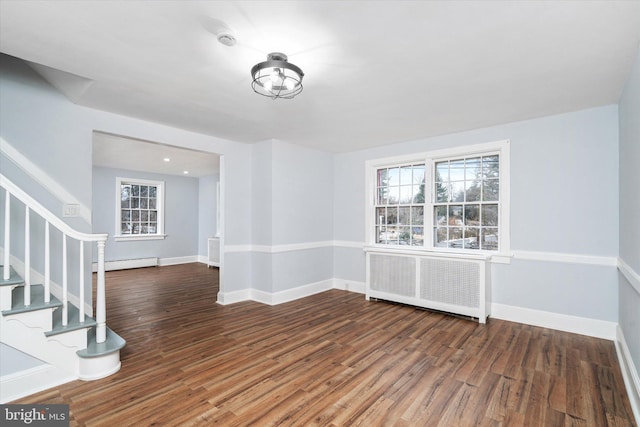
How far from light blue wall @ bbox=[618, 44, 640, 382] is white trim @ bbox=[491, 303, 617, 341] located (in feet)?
0.74

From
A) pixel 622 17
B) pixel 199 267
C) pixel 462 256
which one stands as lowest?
pixel 199 267

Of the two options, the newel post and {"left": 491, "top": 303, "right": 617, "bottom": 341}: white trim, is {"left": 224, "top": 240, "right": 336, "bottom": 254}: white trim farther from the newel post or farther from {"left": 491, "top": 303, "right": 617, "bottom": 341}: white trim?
{"left": 491, "top": 303, "right": 617, "bottom": 341}: white trim

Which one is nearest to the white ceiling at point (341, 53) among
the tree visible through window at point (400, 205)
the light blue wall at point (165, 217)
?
the tree visible through window at point (400, 205)

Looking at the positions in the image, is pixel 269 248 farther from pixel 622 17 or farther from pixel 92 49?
pixel 622 17

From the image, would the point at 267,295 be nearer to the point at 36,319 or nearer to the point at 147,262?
the point at 36,319

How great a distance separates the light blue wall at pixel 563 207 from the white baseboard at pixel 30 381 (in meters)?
4.72

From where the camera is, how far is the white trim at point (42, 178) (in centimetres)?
287

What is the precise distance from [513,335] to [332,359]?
2161 millimetres

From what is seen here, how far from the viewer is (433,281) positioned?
13.8 feet

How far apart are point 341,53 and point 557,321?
387 cm

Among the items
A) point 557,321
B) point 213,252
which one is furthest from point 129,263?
point 557,321

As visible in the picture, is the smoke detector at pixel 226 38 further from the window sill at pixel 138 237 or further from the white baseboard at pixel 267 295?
the window sill at pixel 138 237

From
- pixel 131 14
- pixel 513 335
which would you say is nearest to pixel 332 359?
pixel 513 335

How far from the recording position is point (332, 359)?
9.23 ft
